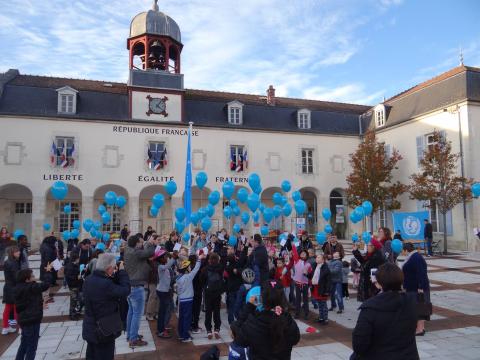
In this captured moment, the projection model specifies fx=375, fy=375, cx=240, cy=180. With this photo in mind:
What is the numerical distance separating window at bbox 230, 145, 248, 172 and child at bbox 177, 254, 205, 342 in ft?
56.8

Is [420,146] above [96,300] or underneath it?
above

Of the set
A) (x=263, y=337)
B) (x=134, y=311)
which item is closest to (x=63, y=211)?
(x=134, y=311)

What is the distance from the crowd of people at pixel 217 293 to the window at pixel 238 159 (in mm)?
13174

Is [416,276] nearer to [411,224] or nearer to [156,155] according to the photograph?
[411,224]

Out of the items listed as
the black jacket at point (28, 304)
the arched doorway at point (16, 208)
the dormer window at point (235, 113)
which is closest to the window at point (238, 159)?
the dormer window at point (235, 113)

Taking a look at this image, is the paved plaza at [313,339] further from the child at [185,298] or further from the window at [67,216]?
the window at [67,216]

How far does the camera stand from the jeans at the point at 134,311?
5551mm

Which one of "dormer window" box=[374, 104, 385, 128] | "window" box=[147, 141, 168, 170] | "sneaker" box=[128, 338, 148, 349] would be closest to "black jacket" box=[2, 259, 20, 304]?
"sneaker" box=[128, 338, 148, 349]

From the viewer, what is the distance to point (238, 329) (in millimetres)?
2965

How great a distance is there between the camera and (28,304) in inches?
171

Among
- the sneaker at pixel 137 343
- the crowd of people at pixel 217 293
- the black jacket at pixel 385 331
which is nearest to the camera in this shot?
the black jacket at pixel 385 331

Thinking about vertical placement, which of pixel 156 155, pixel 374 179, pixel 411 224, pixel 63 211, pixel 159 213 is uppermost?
pixel 156 155

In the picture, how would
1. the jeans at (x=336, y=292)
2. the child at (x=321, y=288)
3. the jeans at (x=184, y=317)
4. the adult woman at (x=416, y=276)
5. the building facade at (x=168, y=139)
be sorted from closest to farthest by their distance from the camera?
the jeans at (x=184, y=317) → the adult woman at (x=416, y=276) → the child at (x=321, y=288) → the jeans at (x=336, y=292) → the building facade at (x=168, y=139)

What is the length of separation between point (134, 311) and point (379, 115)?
22971 millimetres
